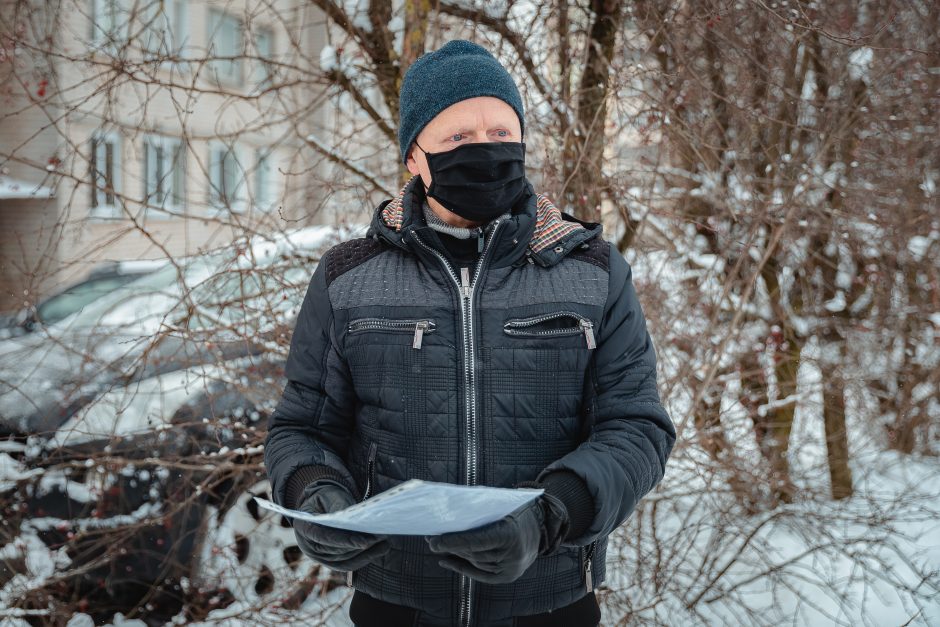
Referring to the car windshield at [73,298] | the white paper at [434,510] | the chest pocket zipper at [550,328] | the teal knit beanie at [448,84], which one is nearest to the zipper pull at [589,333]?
the chest pocket zipper at [550,328]

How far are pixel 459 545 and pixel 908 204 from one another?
4.43 m

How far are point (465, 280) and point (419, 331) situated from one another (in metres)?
0.15

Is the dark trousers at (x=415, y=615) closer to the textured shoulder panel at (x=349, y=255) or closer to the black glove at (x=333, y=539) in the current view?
the black glove at (x=333, y=539)

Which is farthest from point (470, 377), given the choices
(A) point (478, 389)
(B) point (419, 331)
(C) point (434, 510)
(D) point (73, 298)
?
(D) point (73, 298)

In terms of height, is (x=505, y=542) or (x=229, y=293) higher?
(x=229, y=293)

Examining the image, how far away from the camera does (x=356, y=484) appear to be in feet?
5.71

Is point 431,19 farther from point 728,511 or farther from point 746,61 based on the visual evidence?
point 728,511

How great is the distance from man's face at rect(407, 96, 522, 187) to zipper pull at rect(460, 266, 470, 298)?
0.86ft

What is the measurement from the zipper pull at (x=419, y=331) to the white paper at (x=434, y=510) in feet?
1.33

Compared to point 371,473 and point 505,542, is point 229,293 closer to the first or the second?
point 371,473

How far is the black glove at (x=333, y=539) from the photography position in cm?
140

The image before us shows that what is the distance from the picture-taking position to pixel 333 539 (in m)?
1.40

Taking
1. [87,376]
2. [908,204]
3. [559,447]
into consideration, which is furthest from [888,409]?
[87,376]

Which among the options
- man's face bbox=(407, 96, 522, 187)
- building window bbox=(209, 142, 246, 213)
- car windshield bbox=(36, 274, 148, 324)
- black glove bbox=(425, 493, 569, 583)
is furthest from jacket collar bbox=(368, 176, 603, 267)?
car windshield bbox=(36, 274, 148, 324)
